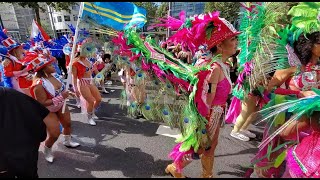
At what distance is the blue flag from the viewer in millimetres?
3268

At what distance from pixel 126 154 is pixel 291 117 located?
242 cm

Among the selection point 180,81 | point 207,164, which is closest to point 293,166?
point 207,164

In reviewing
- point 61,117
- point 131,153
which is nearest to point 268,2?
point 131,153

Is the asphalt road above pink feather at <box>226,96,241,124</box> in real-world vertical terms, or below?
below

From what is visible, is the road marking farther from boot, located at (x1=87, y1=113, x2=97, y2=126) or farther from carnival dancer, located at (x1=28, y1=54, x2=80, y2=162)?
carnival dancer, located at (x1=28, y1=54, x2=80, y2=162)

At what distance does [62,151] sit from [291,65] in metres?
3.42

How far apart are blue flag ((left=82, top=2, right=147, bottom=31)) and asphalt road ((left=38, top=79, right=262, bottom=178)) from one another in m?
1.91

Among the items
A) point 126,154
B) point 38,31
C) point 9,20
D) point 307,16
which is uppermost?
point 9,20

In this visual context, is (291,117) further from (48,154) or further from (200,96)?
(48,154)

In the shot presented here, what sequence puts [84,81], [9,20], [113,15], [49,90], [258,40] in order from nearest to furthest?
[258,40] → [49,90] → [113,15] → [84,81] → [9,20]

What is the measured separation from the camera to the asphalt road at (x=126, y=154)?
3.25 metres

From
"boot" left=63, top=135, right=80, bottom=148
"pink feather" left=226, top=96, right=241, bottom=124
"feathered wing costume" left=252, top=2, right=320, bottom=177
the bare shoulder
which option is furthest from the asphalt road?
the bare shoulder

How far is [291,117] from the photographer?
7.30 feet

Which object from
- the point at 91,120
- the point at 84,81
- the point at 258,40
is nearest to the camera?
the point at 258,40
